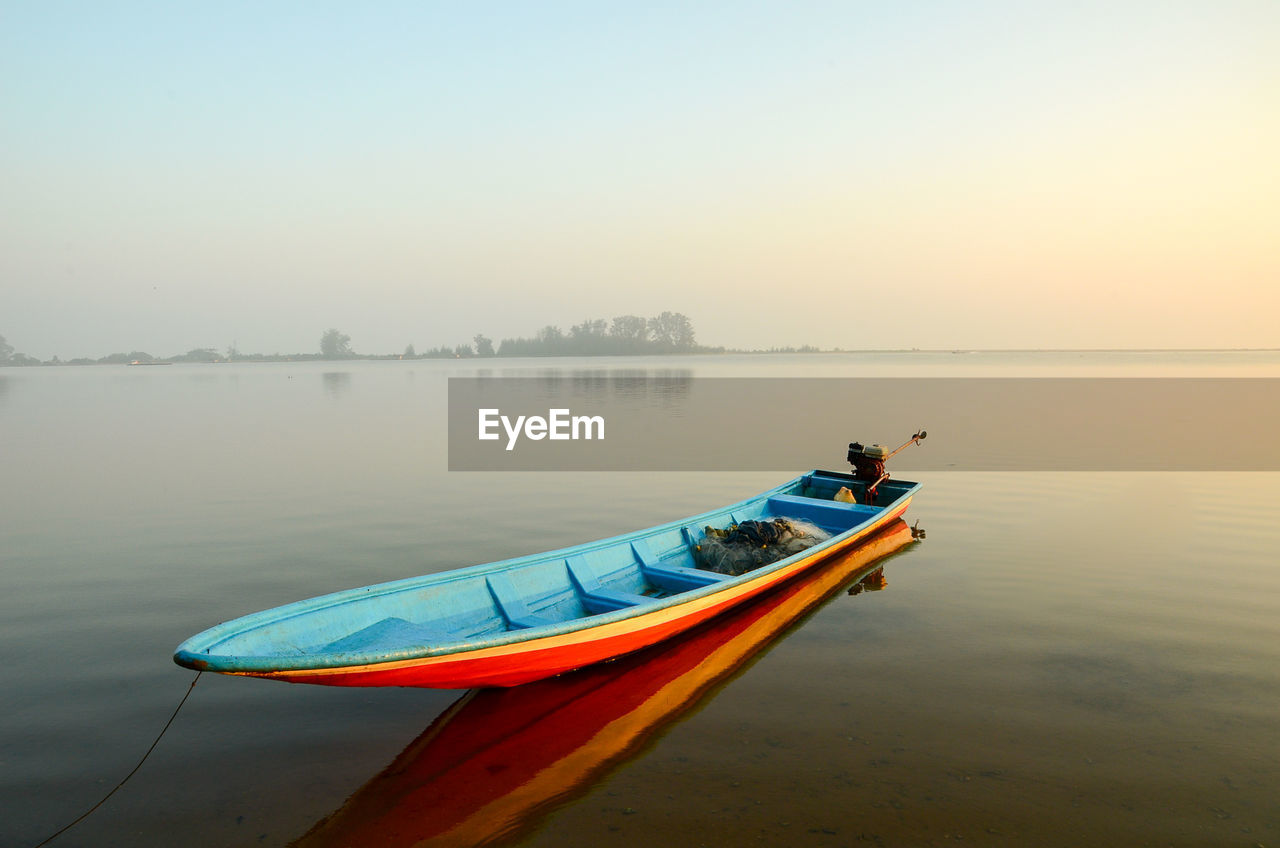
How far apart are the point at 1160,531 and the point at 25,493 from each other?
2476cm

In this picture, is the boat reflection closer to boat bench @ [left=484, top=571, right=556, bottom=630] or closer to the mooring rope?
boat bench @ [left=484, top=571, right=556, bottom=630]

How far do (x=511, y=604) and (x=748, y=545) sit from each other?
13.2 feet

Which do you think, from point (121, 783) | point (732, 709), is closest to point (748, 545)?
point (732, 709)

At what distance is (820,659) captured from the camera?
8430mm

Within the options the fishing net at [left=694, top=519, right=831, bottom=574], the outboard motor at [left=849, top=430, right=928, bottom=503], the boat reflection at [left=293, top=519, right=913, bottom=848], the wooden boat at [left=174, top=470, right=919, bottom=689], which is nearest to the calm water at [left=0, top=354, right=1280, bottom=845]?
the boat reflection at [left=293, top=519, right=913, bottom=848]

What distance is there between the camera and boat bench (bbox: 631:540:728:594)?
30.9 ft

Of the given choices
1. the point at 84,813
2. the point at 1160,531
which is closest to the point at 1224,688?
the point at 1160,531

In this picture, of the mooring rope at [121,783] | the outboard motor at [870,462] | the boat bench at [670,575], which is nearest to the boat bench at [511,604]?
the boat bench at [670,575]

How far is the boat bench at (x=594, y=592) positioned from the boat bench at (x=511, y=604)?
60 cm

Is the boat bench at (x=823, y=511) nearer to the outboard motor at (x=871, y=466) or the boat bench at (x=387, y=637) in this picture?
the outboard motor at (x=871, y=466)

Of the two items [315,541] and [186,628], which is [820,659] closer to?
[186,628]

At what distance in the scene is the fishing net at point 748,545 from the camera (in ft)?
34.4

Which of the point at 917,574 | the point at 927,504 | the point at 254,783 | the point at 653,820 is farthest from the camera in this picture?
the point at 927,504

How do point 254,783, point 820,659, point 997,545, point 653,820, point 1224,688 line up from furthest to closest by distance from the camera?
point 997,545 → point 820,659 → point 1224,688 → point 254,783 → point 653,820
